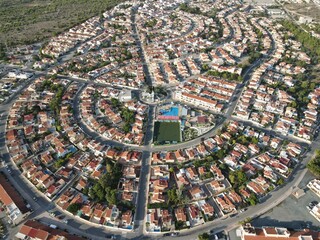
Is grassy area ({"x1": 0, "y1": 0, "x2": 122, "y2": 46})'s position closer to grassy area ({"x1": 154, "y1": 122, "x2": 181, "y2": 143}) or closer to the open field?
grassy area ({"x1": 154, "y1": 122, "x2": 181, "y2": 143})

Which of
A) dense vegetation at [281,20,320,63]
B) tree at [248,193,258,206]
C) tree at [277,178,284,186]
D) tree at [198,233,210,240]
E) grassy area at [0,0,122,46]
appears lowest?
tree at [198,233,210,240]

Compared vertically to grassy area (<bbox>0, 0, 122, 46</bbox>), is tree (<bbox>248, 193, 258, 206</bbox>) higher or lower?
lower

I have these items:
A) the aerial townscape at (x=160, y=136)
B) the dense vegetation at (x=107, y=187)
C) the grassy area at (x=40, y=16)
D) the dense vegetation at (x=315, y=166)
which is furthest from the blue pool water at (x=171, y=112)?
the grassy area at (x=40, y=16)

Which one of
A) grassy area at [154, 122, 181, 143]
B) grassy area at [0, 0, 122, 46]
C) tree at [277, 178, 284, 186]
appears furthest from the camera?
grassy area at [0, 0, 122, 46]

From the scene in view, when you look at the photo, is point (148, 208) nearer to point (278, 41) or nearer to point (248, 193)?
point (248, 193)

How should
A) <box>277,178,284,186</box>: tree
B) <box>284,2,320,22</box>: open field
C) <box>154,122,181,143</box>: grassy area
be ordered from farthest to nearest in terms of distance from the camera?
<box>284,2,320,22</box>: open field < <box>154,122,181,143</box>: grassy area < <box>277,178,284,186</box>: tree

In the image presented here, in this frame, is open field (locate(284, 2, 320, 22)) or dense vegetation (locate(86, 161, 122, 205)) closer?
dense vegetation (locate(86, 161, 122, 205))

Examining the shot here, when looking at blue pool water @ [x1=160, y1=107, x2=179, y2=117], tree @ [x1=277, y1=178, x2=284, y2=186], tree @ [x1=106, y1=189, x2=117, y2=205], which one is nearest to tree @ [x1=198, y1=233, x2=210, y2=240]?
tree @ [x1=106, y1=189, x2=117, y2=205]
